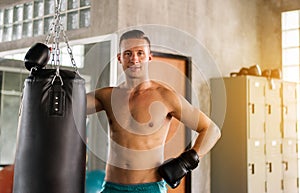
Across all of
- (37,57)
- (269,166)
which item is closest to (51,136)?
(37,57)

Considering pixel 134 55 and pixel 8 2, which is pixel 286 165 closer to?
pixel 8 2

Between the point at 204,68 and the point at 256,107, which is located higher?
Result: the point at 204,68

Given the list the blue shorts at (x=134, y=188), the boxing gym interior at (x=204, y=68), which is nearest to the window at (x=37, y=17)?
the boxing gym interior at (x=204, y=68)

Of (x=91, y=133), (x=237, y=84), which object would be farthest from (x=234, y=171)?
(x=91, y=133)

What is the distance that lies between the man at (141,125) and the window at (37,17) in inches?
93.8

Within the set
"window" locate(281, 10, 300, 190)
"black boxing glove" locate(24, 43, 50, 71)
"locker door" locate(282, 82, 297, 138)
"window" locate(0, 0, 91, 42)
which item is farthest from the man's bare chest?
"window" locate(281, 10, 300, 190)

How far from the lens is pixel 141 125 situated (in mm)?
2600

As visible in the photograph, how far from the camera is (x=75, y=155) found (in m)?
1.96

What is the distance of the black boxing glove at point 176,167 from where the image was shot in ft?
8.20

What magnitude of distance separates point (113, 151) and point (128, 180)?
7.7 inches

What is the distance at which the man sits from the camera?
2.53 m

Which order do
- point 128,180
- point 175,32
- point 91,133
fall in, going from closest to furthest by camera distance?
point 128,180 < point 91,133 < point 175,32

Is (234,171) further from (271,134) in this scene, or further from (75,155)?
(75,155)

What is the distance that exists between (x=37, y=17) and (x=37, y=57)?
332 cm
